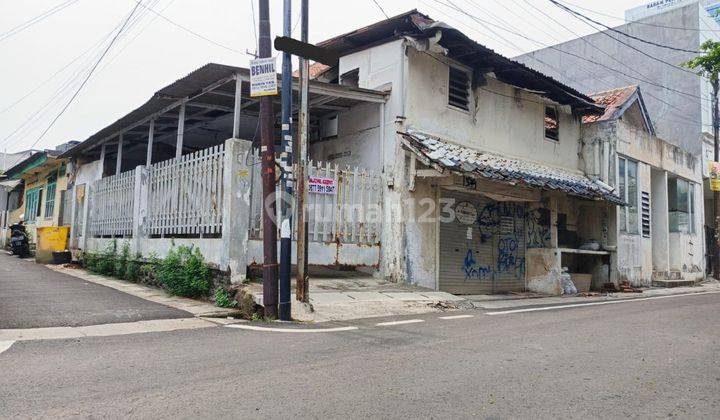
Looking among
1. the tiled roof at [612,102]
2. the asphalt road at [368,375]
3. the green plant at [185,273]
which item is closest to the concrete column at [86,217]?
the green plant at [185,273]

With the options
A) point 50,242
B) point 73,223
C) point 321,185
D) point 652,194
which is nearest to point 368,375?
point 321,185

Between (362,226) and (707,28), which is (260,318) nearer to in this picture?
(362,226)

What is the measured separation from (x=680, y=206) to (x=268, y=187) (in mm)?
19523

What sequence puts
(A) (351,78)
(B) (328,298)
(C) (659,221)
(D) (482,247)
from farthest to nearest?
1. (C) (659,221)
2. (D) (482,247)
3. (A) (351,78)
4. (B) (328,298)

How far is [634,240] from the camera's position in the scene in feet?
57.4

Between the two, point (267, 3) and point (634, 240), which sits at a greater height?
point (267, 3)

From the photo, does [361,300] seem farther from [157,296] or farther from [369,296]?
[157,296]

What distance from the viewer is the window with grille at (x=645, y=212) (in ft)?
59.3

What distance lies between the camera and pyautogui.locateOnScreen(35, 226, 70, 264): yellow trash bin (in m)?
15.1

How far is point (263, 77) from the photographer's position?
7.09 m

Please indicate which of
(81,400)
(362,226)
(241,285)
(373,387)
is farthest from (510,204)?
(81,400)

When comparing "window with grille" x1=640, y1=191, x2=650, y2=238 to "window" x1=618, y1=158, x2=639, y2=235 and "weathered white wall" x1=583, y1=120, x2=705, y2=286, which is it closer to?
"weathered white wall" x1=583, y1=120, x2=705, y2=286

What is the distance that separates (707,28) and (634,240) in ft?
46.3

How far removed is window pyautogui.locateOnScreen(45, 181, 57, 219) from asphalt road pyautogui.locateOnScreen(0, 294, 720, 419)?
55.9 ft
